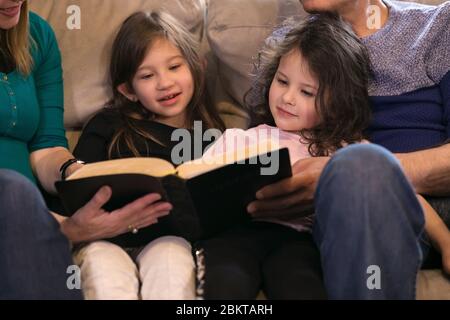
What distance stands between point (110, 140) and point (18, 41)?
1.07 ft

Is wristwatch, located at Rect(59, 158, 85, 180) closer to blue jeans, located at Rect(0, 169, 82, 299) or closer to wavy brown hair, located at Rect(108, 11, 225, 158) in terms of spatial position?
wavy brown hair, located at Rect(108, 11, 225, 158)

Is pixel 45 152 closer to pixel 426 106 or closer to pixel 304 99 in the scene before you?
pixel 304 99

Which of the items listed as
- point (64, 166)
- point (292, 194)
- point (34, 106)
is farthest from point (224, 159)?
point (34, 106)

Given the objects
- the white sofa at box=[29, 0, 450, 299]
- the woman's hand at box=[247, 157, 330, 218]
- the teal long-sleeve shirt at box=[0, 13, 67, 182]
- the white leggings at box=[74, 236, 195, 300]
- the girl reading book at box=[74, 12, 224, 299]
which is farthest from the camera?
the white sofa at box=[29, 0, 450, 299]

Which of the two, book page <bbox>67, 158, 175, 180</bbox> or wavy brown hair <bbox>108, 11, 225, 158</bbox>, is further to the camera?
wavy brown hair <bbox>108, 11, 225, 158</bbox>

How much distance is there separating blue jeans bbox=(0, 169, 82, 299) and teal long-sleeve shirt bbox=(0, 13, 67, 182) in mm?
389

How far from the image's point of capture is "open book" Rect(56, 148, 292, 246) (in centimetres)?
132

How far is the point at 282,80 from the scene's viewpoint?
173cm

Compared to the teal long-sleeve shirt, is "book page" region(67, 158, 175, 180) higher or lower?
lower

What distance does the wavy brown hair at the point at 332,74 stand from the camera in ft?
5.57

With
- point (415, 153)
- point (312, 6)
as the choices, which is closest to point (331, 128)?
point (415, 153)

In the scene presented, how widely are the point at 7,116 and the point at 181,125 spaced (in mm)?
452

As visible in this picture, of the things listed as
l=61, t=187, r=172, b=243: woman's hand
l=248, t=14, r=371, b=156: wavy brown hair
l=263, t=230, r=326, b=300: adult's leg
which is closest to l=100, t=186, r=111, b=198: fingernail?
l=61, t=187, r=172, b=243: woman's hand

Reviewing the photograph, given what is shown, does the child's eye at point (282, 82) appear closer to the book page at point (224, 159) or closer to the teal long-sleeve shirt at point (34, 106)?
the book page at point (224, 159)
